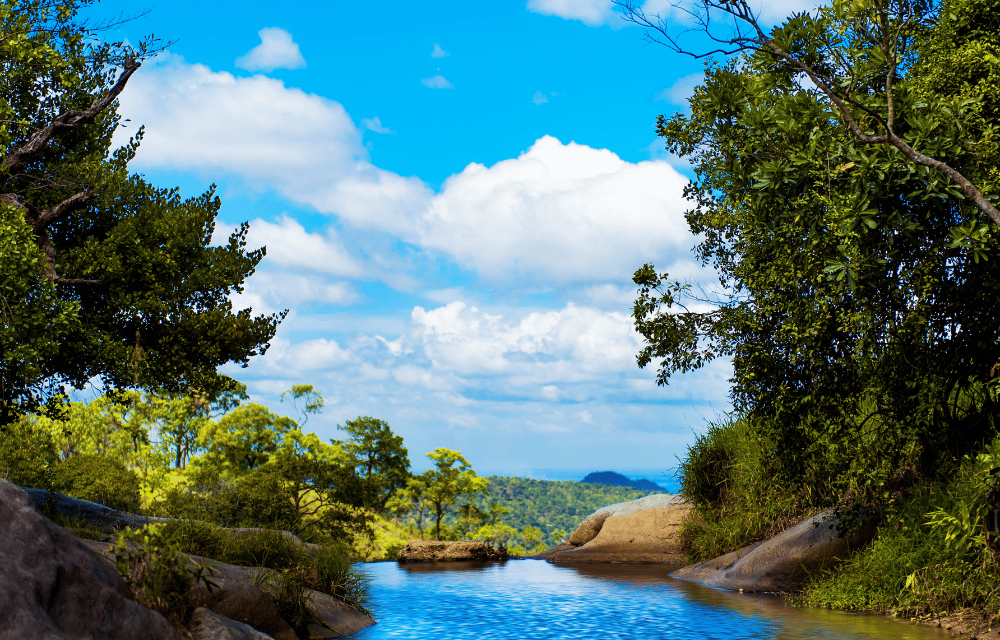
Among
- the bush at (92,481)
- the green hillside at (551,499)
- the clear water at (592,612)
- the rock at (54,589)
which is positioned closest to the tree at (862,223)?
the clear water at (592,612)

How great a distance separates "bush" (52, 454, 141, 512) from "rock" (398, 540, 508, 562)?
1126 centimetres

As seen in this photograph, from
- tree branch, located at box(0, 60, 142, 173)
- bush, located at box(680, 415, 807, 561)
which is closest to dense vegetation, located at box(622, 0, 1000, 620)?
bush, located at box(680, 415, 807, 561)

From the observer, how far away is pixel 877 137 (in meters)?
9.39

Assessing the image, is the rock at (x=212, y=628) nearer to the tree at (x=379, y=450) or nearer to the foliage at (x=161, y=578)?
the foliage at (x=161, y=578)

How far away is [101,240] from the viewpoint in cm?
1658

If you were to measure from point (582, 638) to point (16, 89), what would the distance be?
15.5 m

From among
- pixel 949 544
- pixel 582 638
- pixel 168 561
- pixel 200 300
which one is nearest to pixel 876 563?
pixel 949 544

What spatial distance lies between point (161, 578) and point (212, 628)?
0.80 m

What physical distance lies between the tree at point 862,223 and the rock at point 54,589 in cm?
907

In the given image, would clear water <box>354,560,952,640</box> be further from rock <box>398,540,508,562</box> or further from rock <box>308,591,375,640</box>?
rock <box>398,540,508,562</box>

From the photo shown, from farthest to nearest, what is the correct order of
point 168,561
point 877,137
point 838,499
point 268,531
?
point 838,499, point 268,531, point 877,137, point 168,561

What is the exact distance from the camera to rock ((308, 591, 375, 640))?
38.5 ft

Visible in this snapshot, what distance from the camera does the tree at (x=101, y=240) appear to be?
14.8 metres

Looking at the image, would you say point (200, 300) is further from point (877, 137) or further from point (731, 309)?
point (877, 137)
